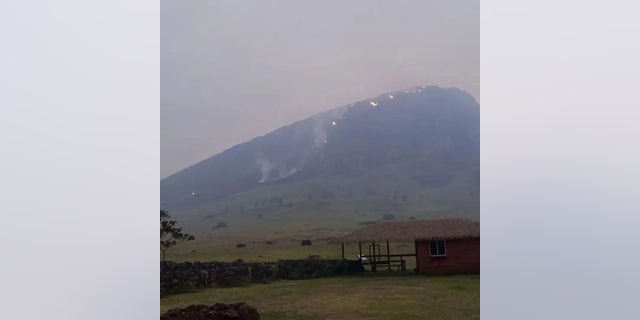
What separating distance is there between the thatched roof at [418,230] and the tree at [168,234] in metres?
0.99

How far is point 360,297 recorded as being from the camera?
4688 mm

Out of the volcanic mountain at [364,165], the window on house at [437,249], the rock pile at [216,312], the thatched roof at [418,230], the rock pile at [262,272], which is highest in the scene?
the volcanic mountain at [364,165]

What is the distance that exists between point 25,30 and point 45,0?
22cm

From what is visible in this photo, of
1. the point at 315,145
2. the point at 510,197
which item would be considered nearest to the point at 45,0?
the point at 315,145

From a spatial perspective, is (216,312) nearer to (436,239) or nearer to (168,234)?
(168,234)

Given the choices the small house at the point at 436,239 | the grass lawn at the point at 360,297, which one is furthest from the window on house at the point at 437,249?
Result: the grass lawn at the point at 360,297

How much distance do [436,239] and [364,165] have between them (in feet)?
2.18

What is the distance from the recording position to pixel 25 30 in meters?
4.43

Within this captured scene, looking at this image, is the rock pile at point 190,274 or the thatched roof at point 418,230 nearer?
the rock pile at point 190,274

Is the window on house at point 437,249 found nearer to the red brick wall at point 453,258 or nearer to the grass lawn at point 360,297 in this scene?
the red brick wall at point 453,258

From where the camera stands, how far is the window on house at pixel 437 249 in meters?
4.71

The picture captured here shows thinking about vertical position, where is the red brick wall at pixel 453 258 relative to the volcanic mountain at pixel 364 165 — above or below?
below

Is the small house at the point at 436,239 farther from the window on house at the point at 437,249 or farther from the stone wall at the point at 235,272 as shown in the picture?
the stone wall at the point at 235,272

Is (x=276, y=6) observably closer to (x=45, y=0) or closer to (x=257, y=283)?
(x=45, y=0)
